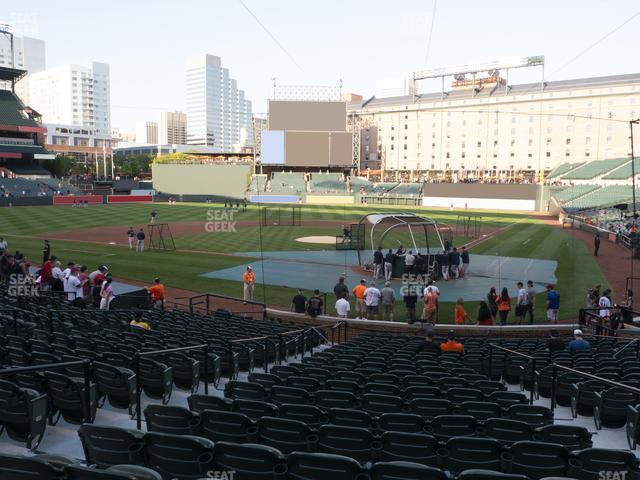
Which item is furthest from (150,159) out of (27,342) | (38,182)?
(27,342)

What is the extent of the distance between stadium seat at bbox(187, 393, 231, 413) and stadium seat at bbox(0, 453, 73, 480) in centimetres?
281

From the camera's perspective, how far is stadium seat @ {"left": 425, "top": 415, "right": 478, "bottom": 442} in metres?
6.08

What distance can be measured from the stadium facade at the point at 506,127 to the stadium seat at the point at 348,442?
282 ft

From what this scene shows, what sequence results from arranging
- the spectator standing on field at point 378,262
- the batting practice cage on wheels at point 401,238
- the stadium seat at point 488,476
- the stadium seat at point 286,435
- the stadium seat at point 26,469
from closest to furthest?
the stadium seat at point 26,469
the stadium seat at point 488,476
the stadium seat at point 286,435
the spectator standing on field at point 378,262
the batting practice cage on wheels at point 401,238

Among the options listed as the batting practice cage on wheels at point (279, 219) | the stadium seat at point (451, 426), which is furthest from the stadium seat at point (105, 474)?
the batting practice cage on wheels at point (279, 219)

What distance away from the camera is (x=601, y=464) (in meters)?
4.80

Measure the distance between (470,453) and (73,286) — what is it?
1656 centimetres

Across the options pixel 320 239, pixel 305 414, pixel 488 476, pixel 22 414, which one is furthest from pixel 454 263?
pixel 488 476

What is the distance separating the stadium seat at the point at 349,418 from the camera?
19.9 ft

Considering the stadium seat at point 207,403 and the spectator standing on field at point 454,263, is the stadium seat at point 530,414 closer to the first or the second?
the stadium seat at point 207,403

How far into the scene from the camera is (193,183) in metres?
92.9

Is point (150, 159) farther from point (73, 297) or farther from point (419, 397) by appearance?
point (419, 397)

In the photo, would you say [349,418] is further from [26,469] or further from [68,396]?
[26,469]

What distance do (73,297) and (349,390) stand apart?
45.5 feet
